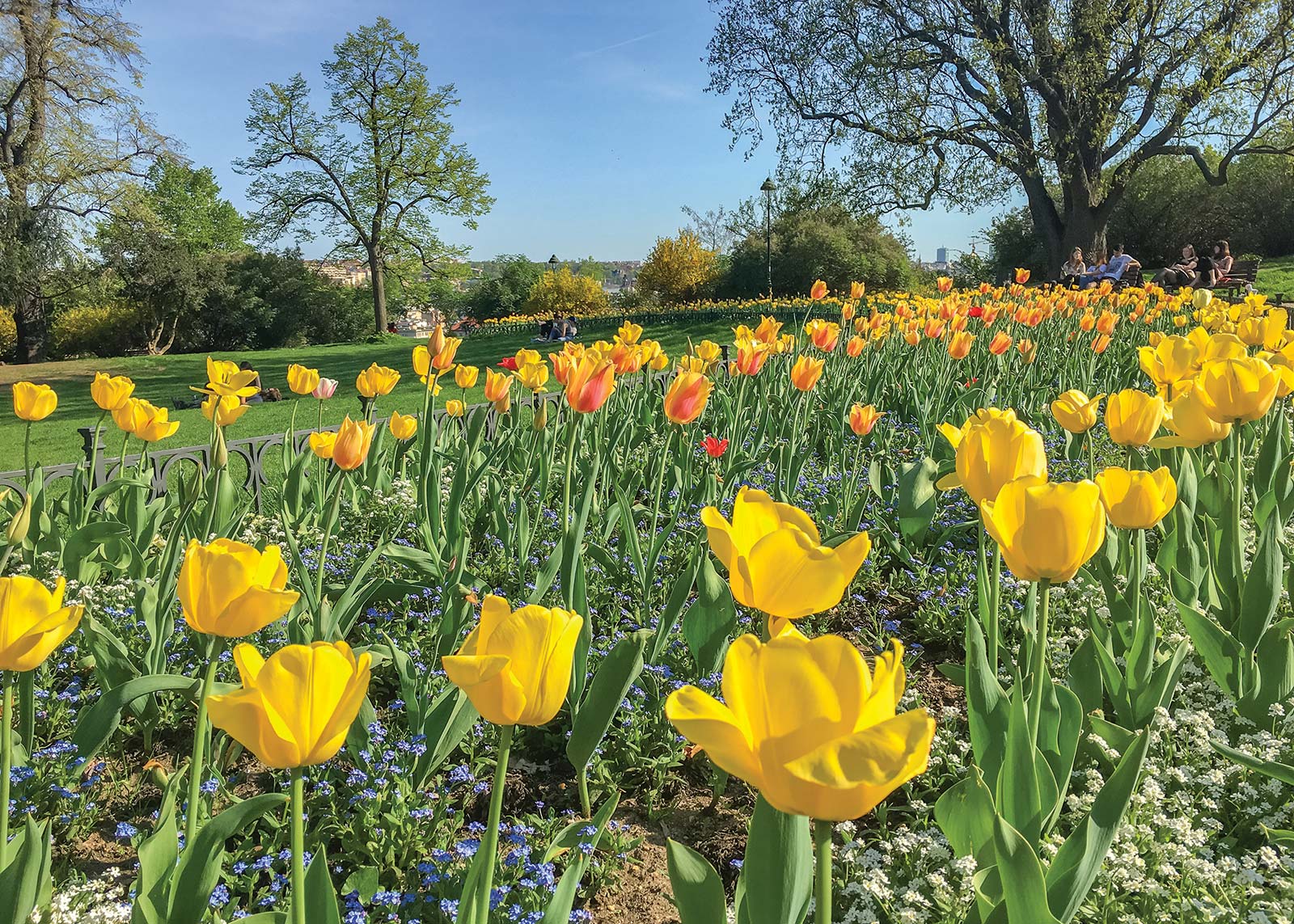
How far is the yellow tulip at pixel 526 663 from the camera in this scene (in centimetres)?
79

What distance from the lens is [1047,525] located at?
3.59 feet

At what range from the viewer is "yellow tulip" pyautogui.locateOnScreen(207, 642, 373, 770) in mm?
789

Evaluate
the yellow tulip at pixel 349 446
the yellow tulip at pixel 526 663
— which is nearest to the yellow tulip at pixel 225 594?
the yellow tulip at pixel 526 663

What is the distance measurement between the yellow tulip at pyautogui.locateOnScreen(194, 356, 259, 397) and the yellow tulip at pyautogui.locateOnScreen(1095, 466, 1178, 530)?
2.34m

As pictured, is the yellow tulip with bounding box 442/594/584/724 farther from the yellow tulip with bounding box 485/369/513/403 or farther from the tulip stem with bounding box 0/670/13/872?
the yellow tulip with bounding box 485/369/513/403

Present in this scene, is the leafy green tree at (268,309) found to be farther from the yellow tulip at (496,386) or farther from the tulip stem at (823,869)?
the tulip stem at (823,869)

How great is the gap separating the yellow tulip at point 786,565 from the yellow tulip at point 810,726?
253mm

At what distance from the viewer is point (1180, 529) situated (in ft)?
7.95

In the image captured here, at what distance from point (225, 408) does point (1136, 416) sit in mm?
2362

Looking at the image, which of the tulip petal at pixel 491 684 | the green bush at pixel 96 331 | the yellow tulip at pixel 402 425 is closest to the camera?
the tulip petal at pixel 491 684

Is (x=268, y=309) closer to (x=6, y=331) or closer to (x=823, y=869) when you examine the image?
(x=6, y=331)

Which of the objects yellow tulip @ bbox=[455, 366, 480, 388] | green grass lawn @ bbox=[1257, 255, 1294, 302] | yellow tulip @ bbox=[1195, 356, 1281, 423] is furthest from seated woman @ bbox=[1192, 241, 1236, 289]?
yellow tulip @ bbox=[1195, 356, 1281, 423]

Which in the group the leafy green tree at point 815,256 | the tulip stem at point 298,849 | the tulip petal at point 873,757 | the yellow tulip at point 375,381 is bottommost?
the tulip stem at point 298,849

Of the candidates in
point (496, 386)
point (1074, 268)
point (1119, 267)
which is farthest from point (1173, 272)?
point (496, 386)
